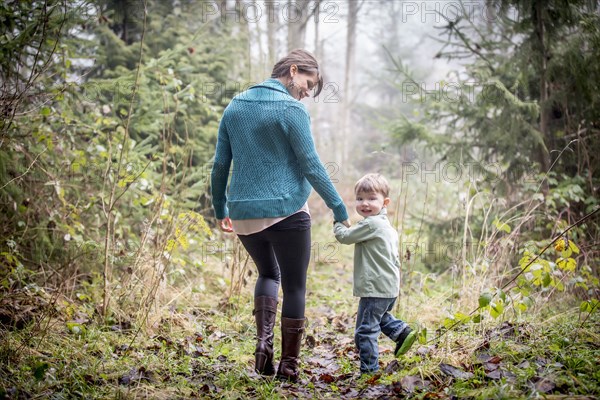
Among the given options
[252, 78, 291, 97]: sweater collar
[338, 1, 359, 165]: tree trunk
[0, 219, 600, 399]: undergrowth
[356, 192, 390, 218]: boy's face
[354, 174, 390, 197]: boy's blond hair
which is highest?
[338, 1, 359, 165]: tree trunk

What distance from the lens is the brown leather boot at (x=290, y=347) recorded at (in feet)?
9.24

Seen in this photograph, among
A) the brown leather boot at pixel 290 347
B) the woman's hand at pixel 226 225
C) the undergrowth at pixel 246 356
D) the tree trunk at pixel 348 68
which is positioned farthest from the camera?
the tree trunk at pixel 348 68

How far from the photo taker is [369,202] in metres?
3.04

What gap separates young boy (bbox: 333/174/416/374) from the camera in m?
2.93

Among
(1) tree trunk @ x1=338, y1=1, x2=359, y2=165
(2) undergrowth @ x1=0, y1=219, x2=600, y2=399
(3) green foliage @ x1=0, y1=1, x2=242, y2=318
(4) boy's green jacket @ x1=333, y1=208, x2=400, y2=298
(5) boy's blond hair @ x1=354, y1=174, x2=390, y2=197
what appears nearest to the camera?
(2) undergrowth @ x1=0, y1=219, x2=600, y2=399

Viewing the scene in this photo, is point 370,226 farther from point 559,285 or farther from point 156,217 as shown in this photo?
point 156,217

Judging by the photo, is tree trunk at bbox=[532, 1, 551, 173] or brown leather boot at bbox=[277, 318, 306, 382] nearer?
brown leather boot at bbox=[277, 318, 306, 382]

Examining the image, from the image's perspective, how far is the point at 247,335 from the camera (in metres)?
3.86

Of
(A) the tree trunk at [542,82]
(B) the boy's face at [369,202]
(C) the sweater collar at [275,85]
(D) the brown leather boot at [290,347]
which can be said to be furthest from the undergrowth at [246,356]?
(A) the tree trunk at [542,82]

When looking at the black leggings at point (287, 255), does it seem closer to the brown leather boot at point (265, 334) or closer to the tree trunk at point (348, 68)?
the brown leather boot at point (265, 334)

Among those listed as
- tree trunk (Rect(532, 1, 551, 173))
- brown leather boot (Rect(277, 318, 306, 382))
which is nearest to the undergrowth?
brown leather boot (Rect(277, 318, 306, 382))

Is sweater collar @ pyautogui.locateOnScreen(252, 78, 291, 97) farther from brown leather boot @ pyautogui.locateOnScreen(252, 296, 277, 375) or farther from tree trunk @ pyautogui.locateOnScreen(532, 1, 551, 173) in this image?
tree trunk @ pyautogui.locateOnScreen(532, 1, 551, 173)

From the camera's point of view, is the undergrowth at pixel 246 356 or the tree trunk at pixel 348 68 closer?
the undergrowth at pixel 246 356

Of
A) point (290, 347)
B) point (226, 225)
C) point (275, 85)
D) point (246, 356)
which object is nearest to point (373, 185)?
point (275, 85)
